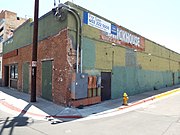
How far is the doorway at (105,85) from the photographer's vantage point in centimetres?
1508

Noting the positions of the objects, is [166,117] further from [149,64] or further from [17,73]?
[17,73]

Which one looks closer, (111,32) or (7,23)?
(111,32)

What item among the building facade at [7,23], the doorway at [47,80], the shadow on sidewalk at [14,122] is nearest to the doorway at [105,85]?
the doorway at [47,80]

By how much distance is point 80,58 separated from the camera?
42.3 ft

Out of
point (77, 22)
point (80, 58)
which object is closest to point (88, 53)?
point (80, 58)

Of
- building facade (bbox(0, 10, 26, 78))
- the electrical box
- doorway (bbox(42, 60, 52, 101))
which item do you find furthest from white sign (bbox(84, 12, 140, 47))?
building facade (bbox(0, 10, 26, 78))

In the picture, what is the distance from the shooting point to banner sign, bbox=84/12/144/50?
1405cm

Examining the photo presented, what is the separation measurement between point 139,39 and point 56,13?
34.4ft

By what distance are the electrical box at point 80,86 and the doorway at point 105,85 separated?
7.70 ft

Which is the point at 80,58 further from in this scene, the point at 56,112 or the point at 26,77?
the point at 26,77

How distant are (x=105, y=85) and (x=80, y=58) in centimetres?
356

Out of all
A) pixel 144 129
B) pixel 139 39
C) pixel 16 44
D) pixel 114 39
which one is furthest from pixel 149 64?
pixel 144 129

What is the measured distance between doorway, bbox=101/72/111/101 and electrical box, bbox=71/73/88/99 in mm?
2346

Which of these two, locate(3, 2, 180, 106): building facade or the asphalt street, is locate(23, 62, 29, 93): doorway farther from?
the asphalt street
